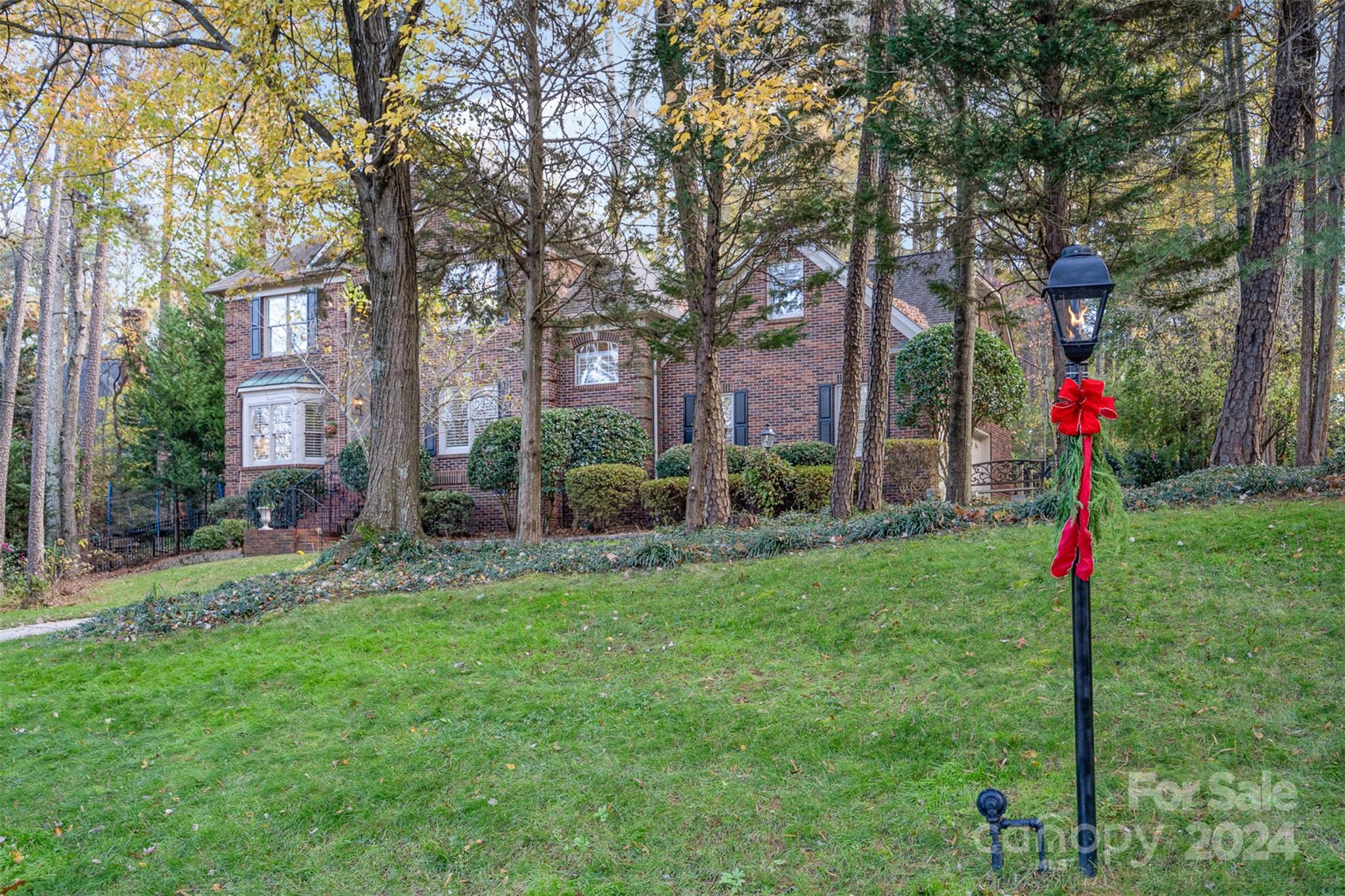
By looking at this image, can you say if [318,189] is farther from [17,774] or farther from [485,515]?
[485,515]

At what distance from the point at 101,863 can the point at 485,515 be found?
577 inches

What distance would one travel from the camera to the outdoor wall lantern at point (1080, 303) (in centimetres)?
312

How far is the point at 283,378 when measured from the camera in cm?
2066

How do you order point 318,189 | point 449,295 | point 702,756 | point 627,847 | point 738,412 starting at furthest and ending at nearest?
1. point 738,412
2. point 449,295
3. point 318,189
4. point 702,756
5. point 627,847

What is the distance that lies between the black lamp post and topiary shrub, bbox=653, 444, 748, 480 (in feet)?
39.8

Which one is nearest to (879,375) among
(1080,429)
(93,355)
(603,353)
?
(1080,429)

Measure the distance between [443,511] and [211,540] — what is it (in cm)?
482

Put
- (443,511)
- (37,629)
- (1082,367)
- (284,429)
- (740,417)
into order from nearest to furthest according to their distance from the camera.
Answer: (1082,367), (37,629), (740,417), (443,511), (284,429)

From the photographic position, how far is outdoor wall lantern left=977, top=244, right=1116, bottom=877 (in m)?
3.06

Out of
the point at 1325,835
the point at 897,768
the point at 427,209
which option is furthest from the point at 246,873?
the point at 427,209

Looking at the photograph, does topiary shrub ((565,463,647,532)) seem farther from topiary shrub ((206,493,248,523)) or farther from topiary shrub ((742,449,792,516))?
topiary shrub ((206,493,248,523))

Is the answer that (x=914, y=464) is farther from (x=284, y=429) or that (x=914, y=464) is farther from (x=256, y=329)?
(x=256, y=329)

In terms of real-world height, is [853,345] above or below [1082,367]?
above

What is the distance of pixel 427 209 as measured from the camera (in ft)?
34.2
